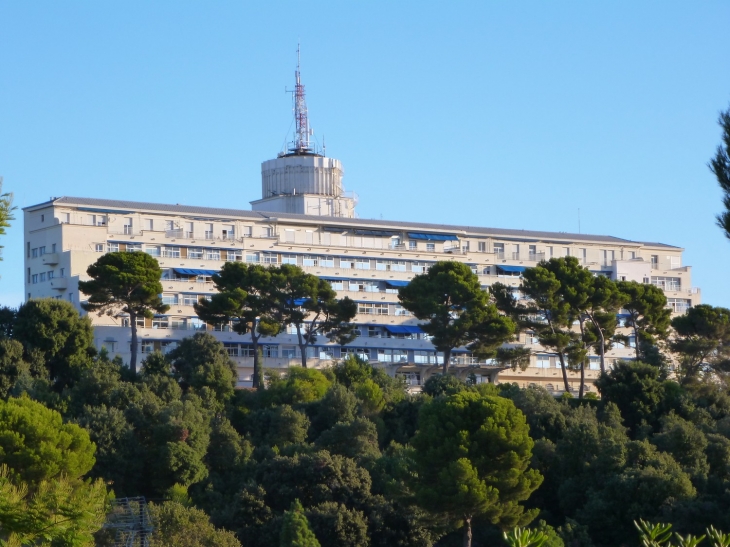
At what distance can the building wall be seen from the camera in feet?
290

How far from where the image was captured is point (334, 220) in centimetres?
9762

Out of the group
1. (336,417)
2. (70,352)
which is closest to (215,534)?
(336,417)

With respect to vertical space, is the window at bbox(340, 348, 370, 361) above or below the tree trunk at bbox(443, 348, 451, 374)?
above

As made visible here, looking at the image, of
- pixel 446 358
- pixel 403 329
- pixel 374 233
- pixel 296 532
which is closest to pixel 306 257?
pixel 374 233

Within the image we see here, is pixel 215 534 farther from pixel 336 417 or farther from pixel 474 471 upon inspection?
pixel 336 417

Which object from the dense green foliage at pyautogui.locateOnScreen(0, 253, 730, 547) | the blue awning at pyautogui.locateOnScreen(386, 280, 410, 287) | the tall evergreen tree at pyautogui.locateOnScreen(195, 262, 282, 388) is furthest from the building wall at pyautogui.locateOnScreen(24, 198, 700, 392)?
the dense green foliage at pyautogui.locateOnScreen(0, 253, 730, 547)

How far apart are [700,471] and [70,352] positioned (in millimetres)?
35627

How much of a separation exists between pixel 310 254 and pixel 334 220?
3.93 metres

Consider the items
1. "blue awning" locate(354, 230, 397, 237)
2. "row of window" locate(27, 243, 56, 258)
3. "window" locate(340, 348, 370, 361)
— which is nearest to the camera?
"row of window" locate(27, 243, 56, 258)

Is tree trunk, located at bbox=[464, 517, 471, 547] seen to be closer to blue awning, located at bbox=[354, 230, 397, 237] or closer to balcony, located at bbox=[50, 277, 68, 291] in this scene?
balcony, located at bbox=[50, 277, 68, 291]

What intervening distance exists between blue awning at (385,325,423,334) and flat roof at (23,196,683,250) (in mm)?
7962

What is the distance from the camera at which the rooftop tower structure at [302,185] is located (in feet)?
339

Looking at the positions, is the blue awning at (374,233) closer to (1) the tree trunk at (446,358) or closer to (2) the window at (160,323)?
(1) the tree trunk at (446,358)

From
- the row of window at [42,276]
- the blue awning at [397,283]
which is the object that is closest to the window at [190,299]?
the row of window at [42,276]
